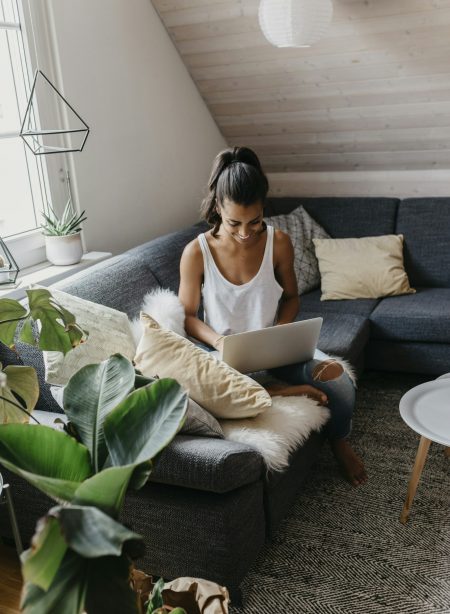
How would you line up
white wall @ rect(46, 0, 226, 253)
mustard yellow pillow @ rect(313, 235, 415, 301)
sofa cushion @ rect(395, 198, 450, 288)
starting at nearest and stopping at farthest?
white wall @ rect(46, 0, 226, 253) → mustard yellow pillow @ rect(313, 235, 415, 301) → sofa cushion @ rect(395, 198, 450, 288)

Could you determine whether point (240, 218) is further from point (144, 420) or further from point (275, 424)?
point (144, 420)

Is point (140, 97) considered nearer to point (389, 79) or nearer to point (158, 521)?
point (389, 79)

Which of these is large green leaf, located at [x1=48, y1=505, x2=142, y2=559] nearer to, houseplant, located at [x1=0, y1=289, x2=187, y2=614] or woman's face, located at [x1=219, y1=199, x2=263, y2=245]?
houseplant, located at [x1=0, y1=289, x2=187, y2=614]

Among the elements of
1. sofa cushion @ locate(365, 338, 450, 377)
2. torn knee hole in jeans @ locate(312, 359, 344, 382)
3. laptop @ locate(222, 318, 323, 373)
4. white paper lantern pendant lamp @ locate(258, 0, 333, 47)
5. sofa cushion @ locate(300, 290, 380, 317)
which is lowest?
sofa cushion @ locate(365, 338, 450, 377)

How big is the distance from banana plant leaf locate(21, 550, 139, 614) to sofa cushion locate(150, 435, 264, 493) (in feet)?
2.73

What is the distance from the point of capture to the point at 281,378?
2311 mm

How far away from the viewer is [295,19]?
108 inches

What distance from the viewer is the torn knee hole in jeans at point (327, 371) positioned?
222cm

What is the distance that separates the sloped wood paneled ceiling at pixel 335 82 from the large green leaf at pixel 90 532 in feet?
9.09

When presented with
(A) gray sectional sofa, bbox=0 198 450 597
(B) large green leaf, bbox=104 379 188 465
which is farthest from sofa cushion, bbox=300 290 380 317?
(B) large green leaf, bbox=104 379 188 465

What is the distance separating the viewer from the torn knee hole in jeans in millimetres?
2225

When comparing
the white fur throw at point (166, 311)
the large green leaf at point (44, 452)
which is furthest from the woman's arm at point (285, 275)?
the large green leaf at point (44, 452)

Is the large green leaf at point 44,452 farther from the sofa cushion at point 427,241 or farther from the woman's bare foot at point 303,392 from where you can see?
the sofa cushion at point 427,241

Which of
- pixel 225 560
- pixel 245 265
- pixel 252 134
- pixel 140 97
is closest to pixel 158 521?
pixel 225 560
